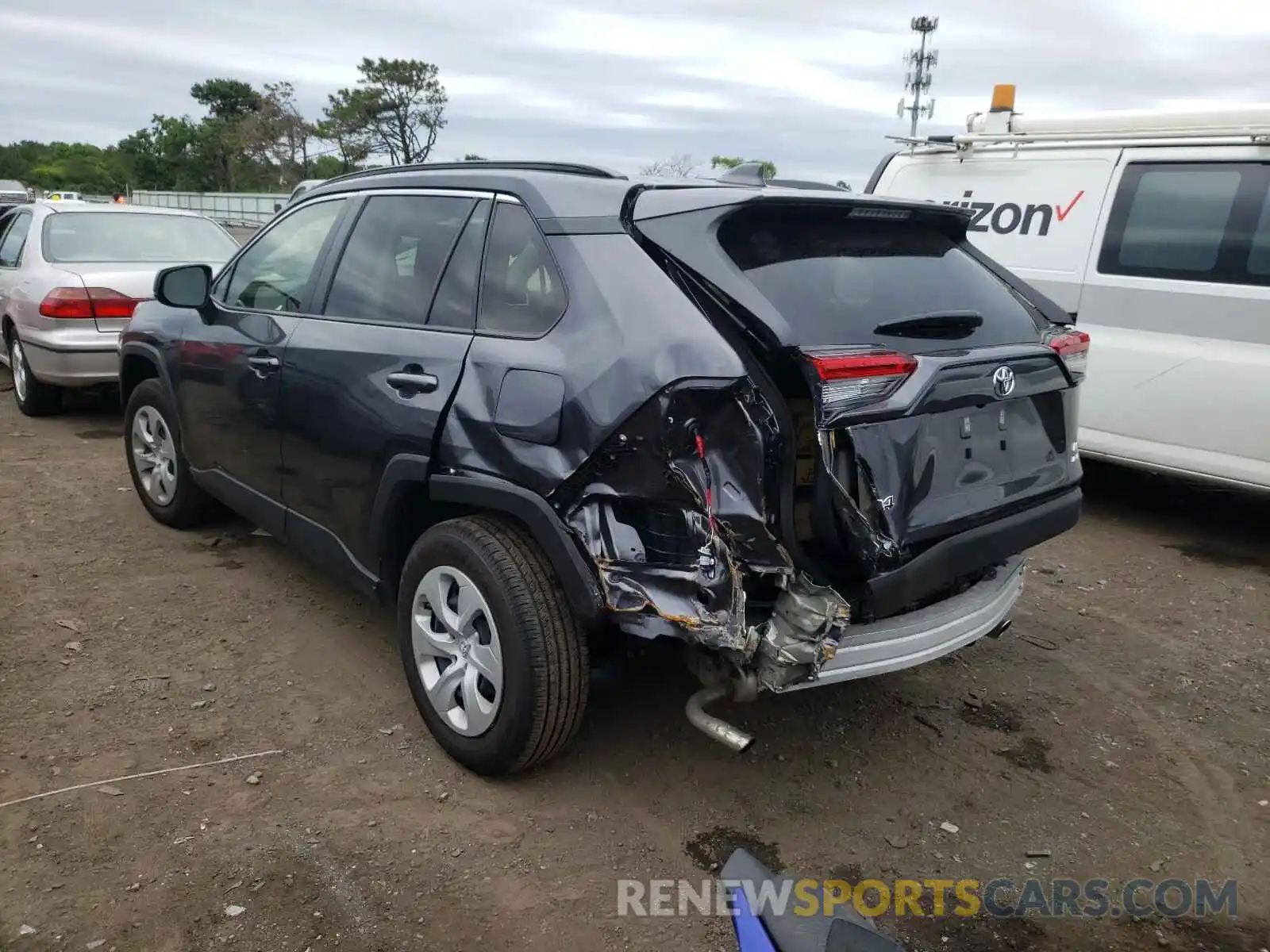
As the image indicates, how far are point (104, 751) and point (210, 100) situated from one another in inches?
3359

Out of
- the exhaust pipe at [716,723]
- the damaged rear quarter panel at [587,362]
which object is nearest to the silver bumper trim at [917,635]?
the exhaust pipe at [716,723]

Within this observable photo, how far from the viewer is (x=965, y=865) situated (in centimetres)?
271

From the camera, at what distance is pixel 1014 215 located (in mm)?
6156

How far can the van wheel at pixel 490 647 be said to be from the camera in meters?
2.72

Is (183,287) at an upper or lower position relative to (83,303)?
upper

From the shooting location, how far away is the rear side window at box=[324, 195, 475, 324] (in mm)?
3221

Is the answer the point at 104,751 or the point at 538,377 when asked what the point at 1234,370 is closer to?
the point at 538,377

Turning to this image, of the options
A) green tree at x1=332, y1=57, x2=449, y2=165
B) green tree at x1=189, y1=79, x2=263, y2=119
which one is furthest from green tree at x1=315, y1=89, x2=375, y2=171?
green tree at x1=189, y1=79, x2=263, y2=119

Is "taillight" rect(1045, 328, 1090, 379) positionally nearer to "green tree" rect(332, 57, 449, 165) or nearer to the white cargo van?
the white cargo van

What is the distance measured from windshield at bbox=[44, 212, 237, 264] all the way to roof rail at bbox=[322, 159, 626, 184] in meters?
4.82

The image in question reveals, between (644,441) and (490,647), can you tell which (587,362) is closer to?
(644,441)

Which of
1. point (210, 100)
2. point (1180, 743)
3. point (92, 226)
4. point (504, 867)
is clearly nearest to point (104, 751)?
point (504, 867)

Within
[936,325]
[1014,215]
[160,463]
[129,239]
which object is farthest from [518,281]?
[129,239]

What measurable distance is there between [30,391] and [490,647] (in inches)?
253
